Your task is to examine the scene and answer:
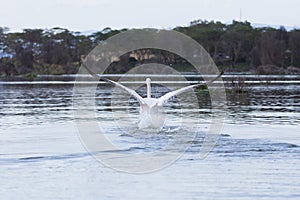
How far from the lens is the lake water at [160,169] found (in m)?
14.3

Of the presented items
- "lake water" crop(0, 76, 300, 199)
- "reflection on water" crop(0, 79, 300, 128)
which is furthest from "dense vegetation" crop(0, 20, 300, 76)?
"lake water" crop(0, 76, 300, 199)

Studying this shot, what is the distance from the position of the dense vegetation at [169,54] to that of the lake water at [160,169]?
245 feet

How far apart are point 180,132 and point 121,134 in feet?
5.56

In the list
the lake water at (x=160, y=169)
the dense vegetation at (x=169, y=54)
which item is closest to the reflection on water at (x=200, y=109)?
the lake water at (x=160, y=169)

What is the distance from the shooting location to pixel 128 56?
11625cm

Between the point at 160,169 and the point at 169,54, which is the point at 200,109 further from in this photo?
the point at 169,54

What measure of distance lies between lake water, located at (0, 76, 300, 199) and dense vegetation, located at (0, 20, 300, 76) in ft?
245

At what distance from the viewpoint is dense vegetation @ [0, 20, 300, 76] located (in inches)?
4508

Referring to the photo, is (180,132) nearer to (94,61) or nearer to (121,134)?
(121,134)

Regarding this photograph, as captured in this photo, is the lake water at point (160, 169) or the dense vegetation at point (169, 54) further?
the dense vegetation at point (169, 54)

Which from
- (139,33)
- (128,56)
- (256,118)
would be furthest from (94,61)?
(256,118)

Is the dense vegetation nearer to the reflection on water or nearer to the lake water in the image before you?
the reflection on water

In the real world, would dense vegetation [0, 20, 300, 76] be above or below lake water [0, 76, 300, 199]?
above

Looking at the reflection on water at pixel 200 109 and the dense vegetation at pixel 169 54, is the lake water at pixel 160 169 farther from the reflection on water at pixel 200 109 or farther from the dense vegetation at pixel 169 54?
the dense vegetation at pixel 169 54
